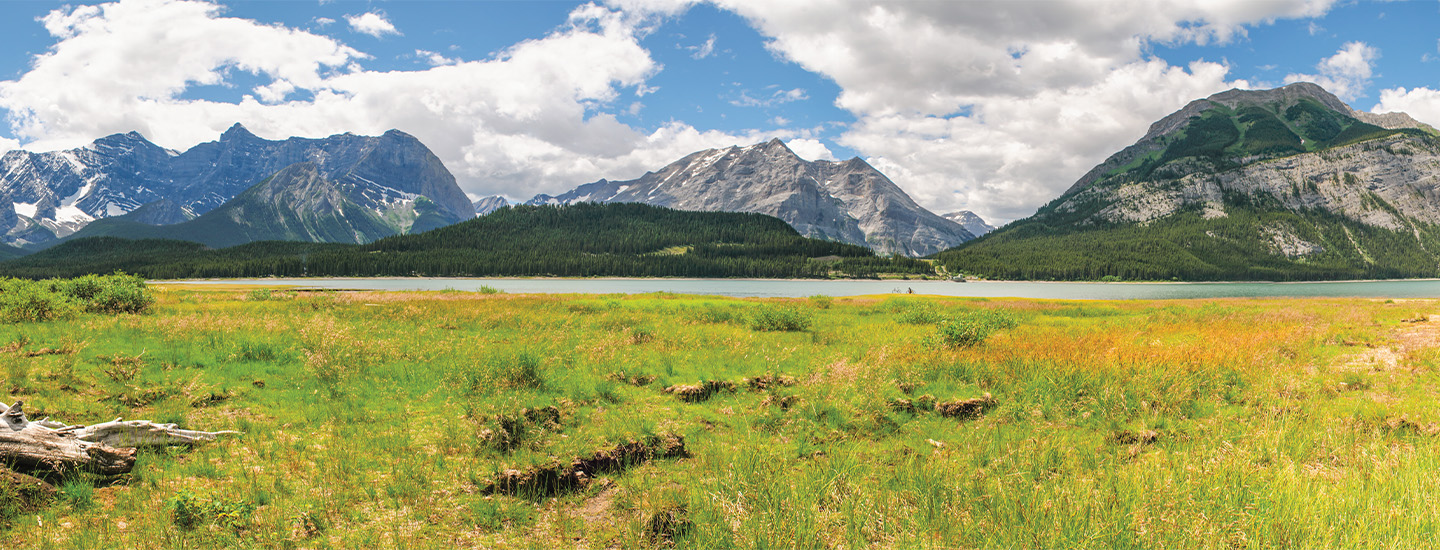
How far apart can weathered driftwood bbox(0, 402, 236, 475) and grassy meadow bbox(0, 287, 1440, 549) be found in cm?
27

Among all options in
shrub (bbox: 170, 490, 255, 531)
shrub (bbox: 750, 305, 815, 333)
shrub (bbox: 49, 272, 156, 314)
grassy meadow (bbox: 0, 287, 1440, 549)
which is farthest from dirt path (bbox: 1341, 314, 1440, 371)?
shrub (bbox: 49, 272, 156, 314)

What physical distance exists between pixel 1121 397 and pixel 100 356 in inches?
864

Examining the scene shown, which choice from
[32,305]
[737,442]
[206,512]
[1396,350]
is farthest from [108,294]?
[1396,350]

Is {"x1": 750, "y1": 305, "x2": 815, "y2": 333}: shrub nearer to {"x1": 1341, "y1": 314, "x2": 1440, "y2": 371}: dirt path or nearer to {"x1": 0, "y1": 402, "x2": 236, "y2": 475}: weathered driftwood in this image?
{"x1": 1341, "y1": 314, "x2": 1440, "y2": 371}: dirt path

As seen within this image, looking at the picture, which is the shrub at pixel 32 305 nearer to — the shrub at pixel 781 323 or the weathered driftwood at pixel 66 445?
the weathered driftwood at pixel 66 445

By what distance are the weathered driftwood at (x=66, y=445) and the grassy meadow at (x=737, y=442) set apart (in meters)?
0.27

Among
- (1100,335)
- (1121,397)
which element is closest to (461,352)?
(1121,397)

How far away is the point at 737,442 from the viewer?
9039 mm

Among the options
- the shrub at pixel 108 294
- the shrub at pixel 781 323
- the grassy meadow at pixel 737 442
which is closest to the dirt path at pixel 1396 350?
the grassy meadow at pixel 737 442

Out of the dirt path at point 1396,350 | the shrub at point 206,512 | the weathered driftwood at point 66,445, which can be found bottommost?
the shrub at point 206,512

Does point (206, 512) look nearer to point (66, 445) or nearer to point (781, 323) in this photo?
point (66, 445)

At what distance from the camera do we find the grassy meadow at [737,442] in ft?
18.6

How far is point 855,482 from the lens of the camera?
23.1 feet

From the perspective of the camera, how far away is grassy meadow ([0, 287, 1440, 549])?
18.6 ft
